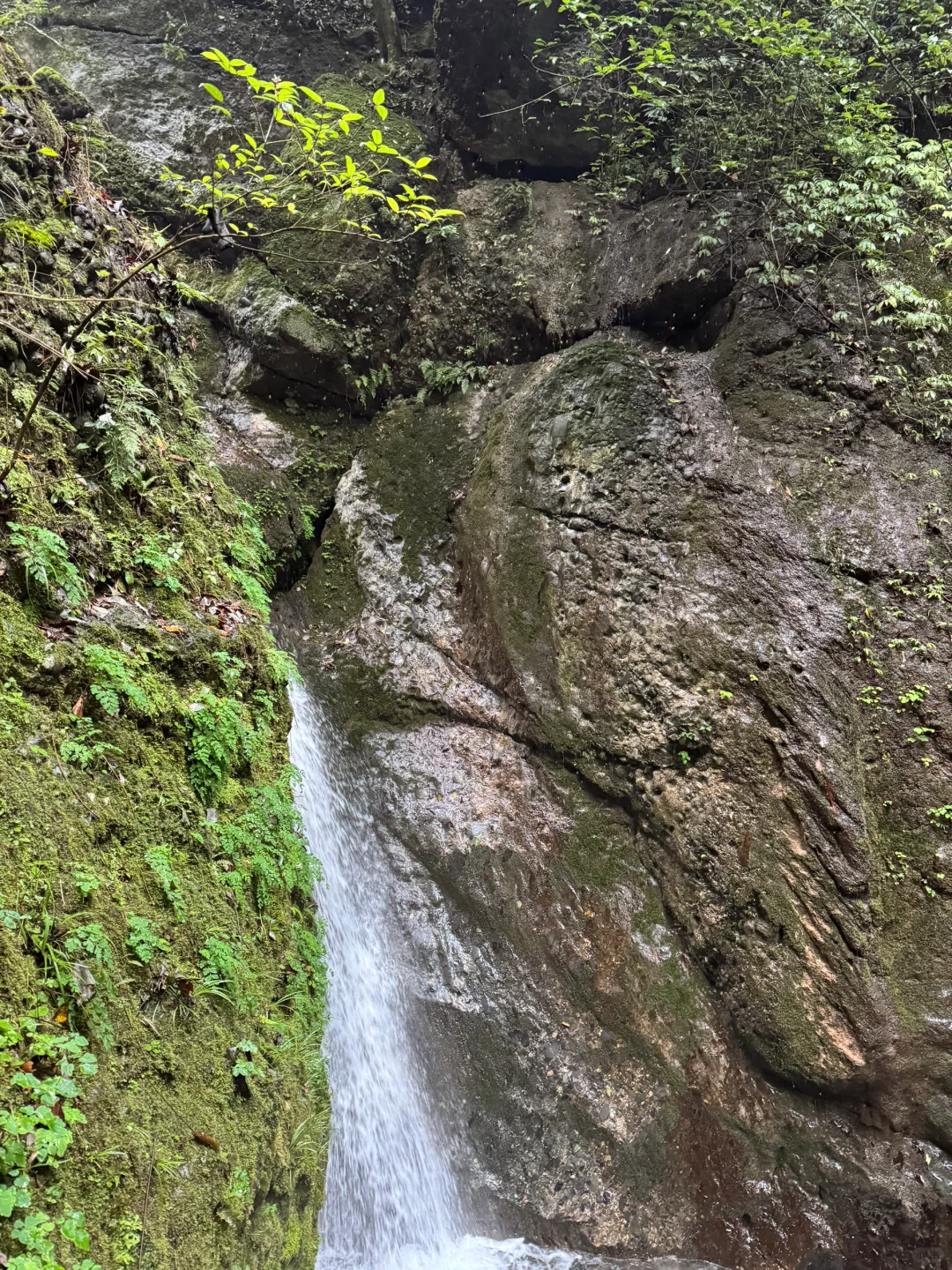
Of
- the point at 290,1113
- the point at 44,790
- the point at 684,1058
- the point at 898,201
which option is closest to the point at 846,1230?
the point at 684,1058

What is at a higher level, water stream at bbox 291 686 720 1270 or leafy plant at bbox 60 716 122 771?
leafy plant at bbox 60 716 122 771

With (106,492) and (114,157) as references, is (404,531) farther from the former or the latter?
(114,157)

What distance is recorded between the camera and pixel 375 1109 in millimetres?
5277

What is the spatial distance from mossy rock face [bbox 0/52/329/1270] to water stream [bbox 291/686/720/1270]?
1.46 m

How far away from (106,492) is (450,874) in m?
4.43

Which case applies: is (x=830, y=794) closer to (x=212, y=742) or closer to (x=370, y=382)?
(x=212, y=742)

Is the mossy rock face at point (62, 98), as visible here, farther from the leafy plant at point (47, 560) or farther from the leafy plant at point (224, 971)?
the leafy plant at point (224, 971)

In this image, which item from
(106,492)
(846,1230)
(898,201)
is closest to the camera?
(106,492)

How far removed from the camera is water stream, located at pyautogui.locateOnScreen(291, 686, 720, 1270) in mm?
4855

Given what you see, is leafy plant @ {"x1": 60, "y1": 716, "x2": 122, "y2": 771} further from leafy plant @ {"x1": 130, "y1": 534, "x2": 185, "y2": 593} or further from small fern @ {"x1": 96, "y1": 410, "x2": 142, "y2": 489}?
small fern @ {"x1": 96, "y1": 410, "x2": 142, "y2": 489}

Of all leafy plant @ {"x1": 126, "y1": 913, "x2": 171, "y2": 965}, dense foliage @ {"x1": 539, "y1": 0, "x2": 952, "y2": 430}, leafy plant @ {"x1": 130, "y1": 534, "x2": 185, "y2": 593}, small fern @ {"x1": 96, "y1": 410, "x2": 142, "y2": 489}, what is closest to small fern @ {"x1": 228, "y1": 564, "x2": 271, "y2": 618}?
leafy plant @ {"x1": 130, "y1": 534, "x2": 185, "y2": 593}

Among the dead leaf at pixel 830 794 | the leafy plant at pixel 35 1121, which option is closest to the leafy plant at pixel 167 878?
the leafy plant at pixel 35 1121

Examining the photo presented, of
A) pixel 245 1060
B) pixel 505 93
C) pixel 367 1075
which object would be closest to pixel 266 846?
pixel 245 1060

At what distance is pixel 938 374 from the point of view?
6531mm
